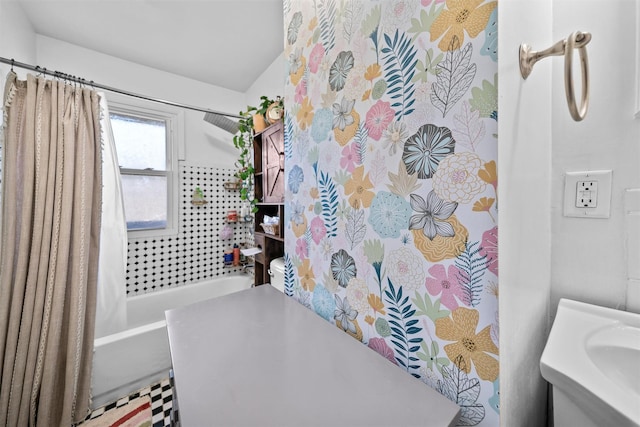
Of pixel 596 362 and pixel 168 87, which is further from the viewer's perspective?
pixel 168 87

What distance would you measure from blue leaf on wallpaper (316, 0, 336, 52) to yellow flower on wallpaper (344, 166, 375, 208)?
1.51 feet

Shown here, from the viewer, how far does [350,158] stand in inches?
28.4

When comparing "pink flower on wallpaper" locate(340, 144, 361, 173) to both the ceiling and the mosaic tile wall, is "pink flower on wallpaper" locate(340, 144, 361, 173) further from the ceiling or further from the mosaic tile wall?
the mosaic tile wall

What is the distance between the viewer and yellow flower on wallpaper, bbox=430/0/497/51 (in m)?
0.44

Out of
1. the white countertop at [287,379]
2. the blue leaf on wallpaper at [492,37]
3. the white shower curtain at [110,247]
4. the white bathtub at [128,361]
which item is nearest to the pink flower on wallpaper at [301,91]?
the blue leaf on wallpaper at [492,37]

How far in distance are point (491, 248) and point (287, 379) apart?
53 centimetres

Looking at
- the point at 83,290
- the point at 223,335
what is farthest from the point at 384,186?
the point at 83,290

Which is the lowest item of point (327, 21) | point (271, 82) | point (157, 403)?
point (157, 403)

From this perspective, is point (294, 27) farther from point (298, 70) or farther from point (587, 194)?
point (587, 194)

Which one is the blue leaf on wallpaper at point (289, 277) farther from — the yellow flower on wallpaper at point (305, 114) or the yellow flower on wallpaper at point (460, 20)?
the yellow flower on wallpaper at point (460, 20)

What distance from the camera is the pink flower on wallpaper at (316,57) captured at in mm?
836

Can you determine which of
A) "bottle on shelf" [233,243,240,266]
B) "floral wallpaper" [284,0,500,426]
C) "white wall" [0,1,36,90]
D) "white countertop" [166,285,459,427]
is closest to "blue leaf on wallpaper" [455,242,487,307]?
"floral wallpaper" [284,0,500,426]

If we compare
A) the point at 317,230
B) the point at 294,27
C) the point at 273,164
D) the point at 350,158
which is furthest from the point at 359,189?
the point at 273,164

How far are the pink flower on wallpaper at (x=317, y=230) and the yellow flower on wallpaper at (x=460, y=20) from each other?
589 mm
